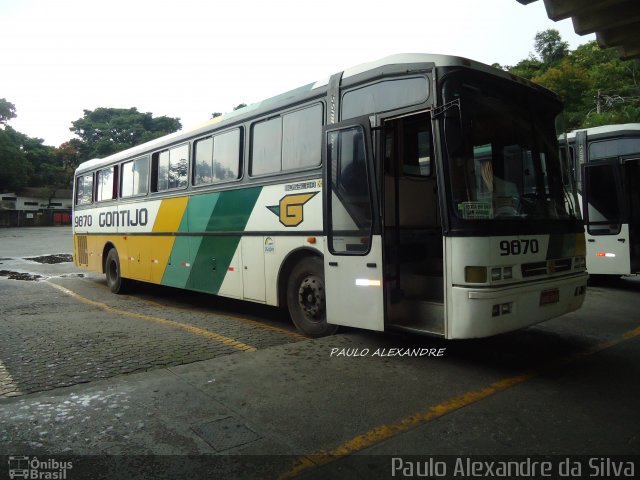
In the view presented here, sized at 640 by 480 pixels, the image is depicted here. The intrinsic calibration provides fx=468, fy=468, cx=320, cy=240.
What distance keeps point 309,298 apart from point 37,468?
11.5 feet

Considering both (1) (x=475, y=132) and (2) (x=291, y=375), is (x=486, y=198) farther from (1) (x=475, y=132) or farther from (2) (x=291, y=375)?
(2) (x=291, y=375)

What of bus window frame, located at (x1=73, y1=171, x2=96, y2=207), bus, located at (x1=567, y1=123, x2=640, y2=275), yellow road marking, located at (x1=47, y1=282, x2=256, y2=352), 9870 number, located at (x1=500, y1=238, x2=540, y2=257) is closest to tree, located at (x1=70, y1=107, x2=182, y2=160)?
bus window frame, located at (x1=73, y1=171, x2=96, y2=207)

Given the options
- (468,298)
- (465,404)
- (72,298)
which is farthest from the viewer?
(72,298)

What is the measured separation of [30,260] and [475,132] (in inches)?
775

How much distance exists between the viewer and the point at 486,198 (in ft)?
→ 14.4

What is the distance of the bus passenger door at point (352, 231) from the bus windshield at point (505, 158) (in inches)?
38.2

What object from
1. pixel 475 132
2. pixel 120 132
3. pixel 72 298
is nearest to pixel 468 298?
pixel 475 132

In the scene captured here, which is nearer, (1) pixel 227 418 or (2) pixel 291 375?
(1) pixel 227 418

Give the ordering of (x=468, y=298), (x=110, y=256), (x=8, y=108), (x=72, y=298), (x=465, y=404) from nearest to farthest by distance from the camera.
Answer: (x=465, y=404), (x=468, y=298), (x=72, y=298), (x=110, y=256), (x=8, y=108)

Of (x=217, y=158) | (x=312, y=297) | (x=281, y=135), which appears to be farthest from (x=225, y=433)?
(x=217, y=158)

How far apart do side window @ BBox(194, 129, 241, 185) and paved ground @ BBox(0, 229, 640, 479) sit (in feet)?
7.77

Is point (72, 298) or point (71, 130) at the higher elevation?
point (71, 130)

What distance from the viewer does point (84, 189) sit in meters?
12.5

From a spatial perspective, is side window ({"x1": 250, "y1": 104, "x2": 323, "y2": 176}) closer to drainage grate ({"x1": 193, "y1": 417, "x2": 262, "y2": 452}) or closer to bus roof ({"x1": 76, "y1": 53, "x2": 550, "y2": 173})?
bus roof ({"x1": 76, "y1": 53, "x2": 550, "y2": 173})
